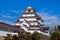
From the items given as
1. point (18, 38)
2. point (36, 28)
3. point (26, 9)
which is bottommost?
point (18, 38)

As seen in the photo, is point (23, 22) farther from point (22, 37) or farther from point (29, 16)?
point (22, 37)

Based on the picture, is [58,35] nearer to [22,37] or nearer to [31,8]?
[22,37]

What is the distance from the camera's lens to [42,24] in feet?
135

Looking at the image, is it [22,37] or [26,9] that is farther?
[26,9]

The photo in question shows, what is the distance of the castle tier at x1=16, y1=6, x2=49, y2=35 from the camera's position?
37219 mm

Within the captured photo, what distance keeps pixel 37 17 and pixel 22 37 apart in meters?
21.8

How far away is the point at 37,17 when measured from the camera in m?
39.8

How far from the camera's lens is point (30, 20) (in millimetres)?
39188

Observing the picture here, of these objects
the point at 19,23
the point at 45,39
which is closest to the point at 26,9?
the point at 19,23

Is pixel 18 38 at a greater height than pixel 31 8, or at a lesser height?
lesser

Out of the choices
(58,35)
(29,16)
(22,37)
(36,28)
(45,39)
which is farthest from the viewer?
(29,16)

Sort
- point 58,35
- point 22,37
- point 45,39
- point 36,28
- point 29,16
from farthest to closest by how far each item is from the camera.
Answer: point 29,16 < point 36,28 < point 45,39 < point 22,37 < point 58,35

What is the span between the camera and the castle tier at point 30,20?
37.2 m

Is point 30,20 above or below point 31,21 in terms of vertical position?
above
